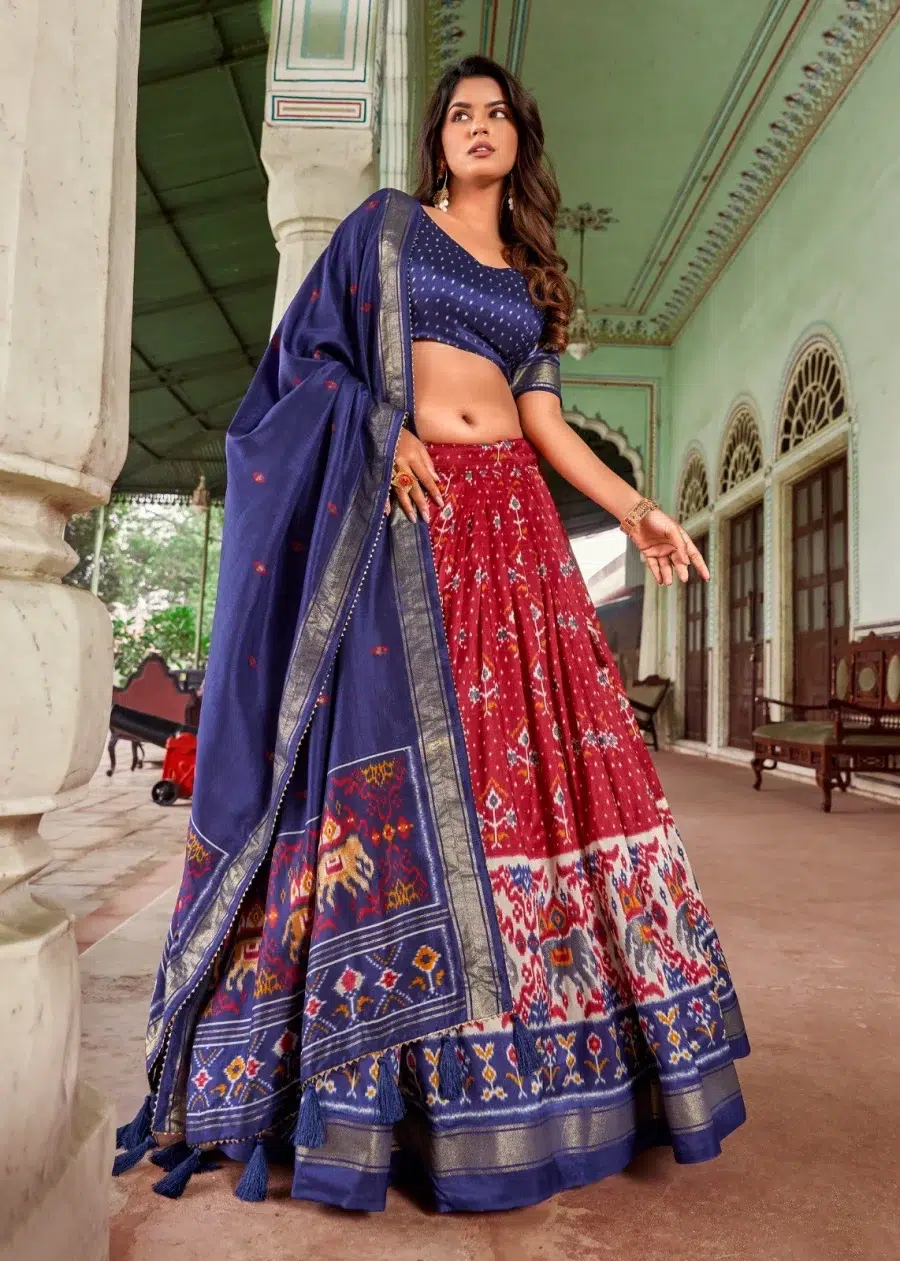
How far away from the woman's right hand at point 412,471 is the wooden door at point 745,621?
673 centimetres

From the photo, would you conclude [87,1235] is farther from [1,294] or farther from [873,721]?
[873,721]

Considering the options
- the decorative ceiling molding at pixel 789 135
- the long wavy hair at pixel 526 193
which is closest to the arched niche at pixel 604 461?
the decorative ceiling molding at pixel 789 135

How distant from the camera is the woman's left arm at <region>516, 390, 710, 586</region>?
4.37ft

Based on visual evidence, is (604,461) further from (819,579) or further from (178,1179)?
(178,1179)

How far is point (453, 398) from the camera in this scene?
4.44ft

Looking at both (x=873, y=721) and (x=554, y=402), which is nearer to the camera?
(x=554, y=402)

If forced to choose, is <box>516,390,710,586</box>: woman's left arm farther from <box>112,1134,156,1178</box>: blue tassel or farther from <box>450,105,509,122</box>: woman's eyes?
<box>112,1134,156,1178</box>: blue tassel

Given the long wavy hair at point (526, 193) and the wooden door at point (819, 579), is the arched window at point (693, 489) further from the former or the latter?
the long wavy hair at point (526, 193)

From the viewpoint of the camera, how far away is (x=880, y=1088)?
4.65 feet

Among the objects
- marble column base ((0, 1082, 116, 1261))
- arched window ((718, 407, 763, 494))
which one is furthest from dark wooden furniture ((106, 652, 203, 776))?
marble column base ((0, 1082, 116, 1261))

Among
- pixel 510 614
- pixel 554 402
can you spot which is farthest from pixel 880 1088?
pixel 554 402

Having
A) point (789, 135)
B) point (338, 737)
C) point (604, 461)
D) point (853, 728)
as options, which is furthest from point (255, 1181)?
point (604, 461)

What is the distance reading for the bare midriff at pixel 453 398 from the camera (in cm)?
134

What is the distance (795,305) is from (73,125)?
6762 millimetres
